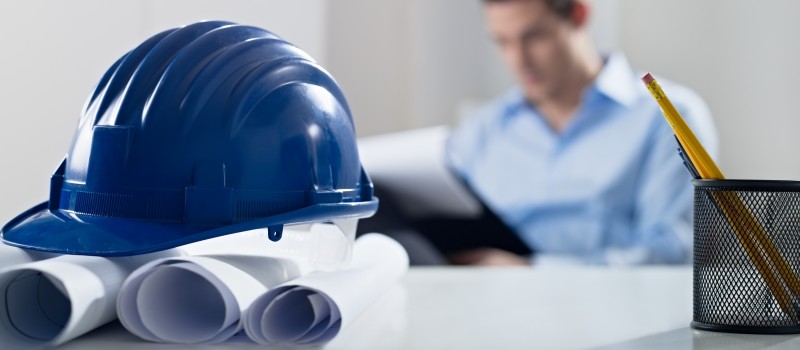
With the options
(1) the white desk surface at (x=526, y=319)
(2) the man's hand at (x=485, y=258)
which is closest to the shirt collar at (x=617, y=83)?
(2) the man's hand at (x=485, y=258)

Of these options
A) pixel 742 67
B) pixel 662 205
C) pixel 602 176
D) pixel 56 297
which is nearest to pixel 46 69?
pixel 56 297

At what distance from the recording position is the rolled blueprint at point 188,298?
60 cm

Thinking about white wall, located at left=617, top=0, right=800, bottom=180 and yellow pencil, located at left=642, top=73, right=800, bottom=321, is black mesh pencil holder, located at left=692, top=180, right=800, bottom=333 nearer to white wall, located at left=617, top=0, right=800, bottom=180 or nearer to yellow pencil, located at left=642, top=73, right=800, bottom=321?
yellow pencil, located at left=642, top=73, right=800, bottom=321

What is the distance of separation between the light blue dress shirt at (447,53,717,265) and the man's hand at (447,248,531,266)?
0.17 metres

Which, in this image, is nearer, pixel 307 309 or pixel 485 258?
pixel 307 309

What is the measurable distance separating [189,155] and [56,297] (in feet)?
0.53

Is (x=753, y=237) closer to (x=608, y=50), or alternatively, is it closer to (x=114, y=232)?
(x=114, y=232)

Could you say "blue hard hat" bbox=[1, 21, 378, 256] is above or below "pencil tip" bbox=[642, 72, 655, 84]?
below

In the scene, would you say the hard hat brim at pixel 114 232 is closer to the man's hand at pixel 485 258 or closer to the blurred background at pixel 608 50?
the blurred background at pixel 608 50

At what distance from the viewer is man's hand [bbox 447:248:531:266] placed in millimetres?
2180

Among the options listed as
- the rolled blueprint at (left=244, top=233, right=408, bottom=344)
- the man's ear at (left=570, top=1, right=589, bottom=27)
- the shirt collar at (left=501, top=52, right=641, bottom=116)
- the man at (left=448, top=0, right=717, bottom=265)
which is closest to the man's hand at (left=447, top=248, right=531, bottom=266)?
the man at (left=448, top=0, right=717, bottom=265)

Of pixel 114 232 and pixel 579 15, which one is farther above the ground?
pixel 579 15

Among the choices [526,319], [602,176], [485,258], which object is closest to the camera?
[526,319]

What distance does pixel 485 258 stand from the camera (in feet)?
7.18
